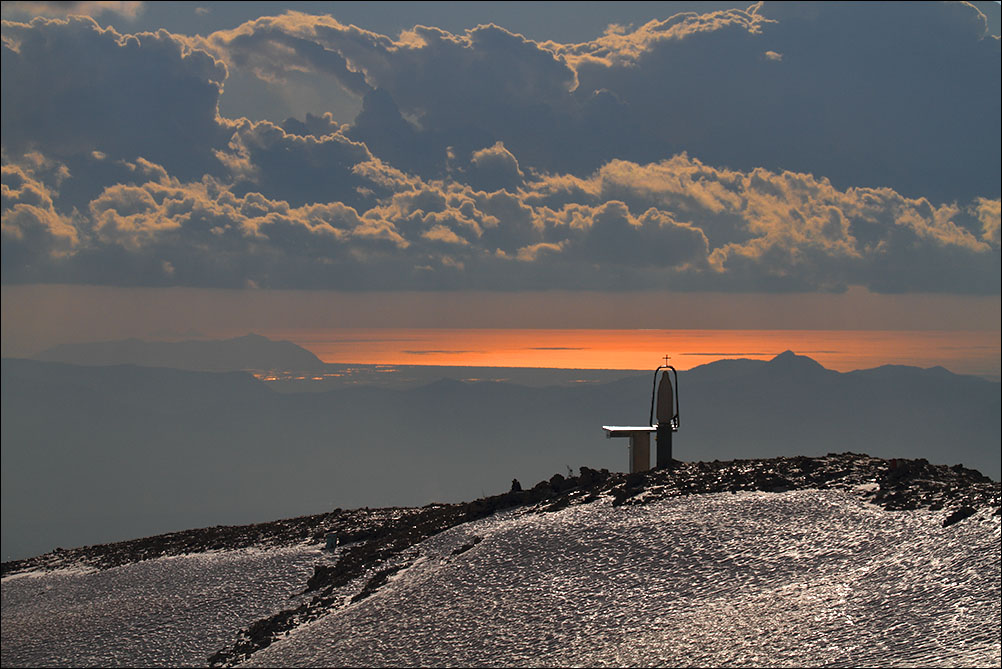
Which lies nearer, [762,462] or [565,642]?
[565,642]

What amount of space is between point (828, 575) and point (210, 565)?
2063cm

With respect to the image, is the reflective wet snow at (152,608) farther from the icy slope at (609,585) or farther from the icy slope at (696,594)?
the icy slope at (696,594)

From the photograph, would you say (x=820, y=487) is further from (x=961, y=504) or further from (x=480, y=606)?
(x=480, y=606)

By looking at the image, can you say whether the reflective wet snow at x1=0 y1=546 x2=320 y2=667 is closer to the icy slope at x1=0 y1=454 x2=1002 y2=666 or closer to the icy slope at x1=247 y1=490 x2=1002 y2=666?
the icy slope at x1=0 y1=454 x2=1002 y2=666

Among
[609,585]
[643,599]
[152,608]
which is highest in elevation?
[609,585]

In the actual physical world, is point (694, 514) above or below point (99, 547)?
above

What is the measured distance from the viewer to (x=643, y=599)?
23047 mm

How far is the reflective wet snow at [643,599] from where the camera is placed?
20547mm

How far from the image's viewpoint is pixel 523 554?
26.4 m

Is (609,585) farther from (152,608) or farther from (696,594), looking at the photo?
(152,608)

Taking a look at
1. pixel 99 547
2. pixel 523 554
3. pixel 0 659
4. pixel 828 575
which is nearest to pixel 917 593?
pixel 828 575

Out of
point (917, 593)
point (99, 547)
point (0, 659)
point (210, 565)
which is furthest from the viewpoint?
point (99, 547)

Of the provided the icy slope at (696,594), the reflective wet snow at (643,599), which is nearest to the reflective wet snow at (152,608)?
the reflective wet snow at (643,599)

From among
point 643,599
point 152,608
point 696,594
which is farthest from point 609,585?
point 152,608
